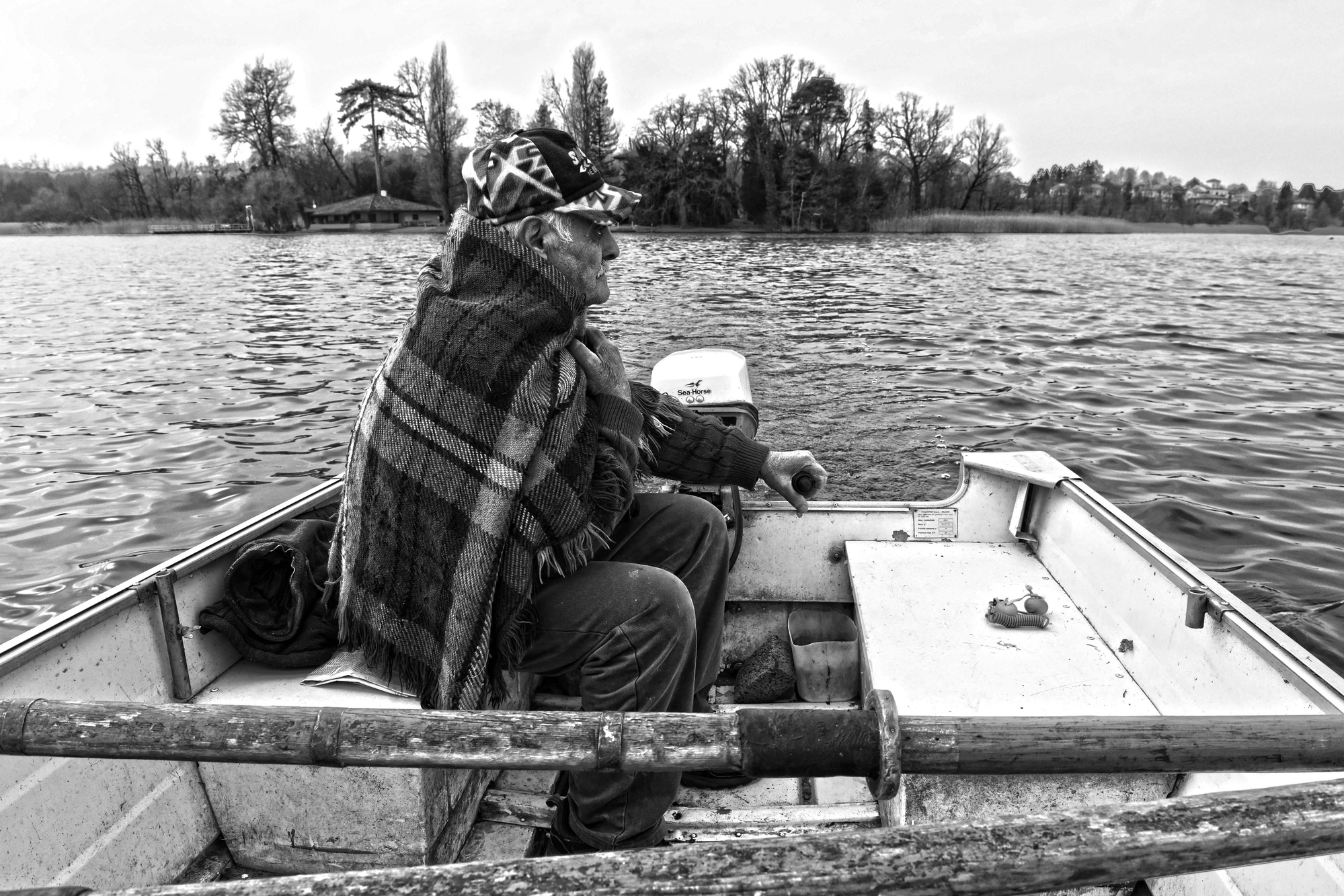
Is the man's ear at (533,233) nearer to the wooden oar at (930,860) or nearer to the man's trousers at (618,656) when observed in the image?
the man's trousers at (618,656)

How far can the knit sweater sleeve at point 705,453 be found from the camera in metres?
2.63

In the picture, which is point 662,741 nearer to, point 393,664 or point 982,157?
point 393,664

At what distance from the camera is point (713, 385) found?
146 inches

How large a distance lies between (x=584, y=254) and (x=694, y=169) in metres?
57.2

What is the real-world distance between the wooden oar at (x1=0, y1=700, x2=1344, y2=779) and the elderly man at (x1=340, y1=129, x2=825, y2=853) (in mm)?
524

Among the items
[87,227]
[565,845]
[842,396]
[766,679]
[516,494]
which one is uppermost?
[516,494]

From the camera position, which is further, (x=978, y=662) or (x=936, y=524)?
(x=936, y=524)

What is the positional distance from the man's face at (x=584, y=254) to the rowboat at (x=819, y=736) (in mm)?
1063

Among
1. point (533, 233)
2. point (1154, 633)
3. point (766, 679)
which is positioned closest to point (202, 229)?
point (766, 679)

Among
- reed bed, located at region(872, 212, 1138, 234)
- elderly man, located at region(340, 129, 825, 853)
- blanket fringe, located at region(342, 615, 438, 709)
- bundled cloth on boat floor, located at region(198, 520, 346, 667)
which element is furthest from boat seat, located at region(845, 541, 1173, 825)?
Result: reed bed, located at region(872, 212, 1138, 234)

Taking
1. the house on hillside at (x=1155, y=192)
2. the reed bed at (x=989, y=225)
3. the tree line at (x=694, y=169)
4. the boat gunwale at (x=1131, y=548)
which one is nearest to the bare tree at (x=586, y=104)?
the tree line at (x=694, y=169)

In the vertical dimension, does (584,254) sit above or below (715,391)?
above

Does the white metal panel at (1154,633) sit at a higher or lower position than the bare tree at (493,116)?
lower

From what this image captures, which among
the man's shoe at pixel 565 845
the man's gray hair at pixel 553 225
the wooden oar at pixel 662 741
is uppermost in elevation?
the man's gray hair at pixel 553 225
